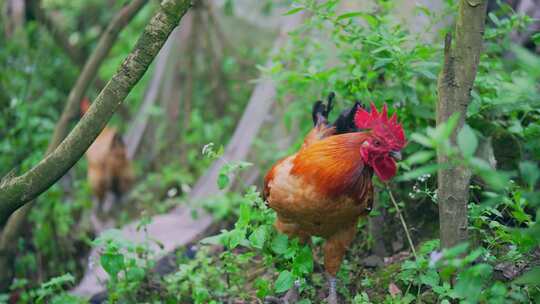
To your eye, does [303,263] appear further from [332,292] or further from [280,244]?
[332,292]

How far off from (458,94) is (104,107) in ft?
5.70

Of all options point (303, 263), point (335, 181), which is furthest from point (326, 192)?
point (303, 263)

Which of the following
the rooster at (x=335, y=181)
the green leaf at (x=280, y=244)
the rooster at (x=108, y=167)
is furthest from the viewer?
the rooster at (x=108, y=167)

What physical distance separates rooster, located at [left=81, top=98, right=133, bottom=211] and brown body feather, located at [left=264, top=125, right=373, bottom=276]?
420 centimetres

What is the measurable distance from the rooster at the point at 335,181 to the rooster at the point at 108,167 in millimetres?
4179

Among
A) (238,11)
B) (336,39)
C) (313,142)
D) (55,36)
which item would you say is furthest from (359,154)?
(238,11)

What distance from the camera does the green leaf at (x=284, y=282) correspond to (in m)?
3.20

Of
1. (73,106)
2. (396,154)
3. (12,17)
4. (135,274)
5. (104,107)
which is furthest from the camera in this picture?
(12,17)

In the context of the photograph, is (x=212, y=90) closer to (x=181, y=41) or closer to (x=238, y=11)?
(x=181, y=41)

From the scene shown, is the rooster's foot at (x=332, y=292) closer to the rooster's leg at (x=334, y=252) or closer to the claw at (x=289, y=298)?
the rooster's leg at (x=334, y=252)

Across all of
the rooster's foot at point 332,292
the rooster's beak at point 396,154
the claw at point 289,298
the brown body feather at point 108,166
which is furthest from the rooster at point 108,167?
the rooster's beak at point 396,154

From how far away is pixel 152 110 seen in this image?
7.77 m

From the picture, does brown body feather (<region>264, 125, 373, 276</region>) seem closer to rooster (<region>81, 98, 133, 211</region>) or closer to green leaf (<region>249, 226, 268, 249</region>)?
green leaf (<region>249, 226, 268, 249</region>)

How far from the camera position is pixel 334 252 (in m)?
3.72
